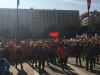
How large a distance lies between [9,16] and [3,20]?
111 inches

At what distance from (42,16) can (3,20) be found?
15.9 meters

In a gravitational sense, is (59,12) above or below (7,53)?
above

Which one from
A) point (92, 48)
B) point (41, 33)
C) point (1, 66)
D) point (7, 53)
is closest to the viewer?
point (1, 66)

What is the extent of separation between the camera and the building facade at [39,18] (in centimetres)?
14600

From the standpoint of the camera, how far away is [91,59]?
75.0 feet

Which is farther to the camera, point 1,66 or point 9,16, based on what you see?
point 9,16

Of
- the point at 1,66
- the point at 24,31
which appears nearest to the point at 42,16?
the point at 24,31

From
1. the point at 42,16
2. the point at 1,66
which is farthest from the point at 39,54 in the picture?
the point at 42,16

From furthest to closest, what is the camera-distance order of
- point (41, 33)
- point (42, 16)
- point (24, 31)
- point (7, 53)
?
point (42, 16)
point (41, 33)
point (24, 31)
point (7, 53)

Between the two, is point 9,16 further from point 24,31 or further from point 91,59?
point 91,59

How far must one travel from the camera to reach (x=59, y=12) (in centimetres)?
15438

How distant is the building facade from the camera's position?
146 m

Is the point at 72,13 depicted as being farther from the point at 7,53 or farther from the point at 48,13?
the point at 7,53

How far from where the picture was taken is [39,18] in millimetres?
150375
